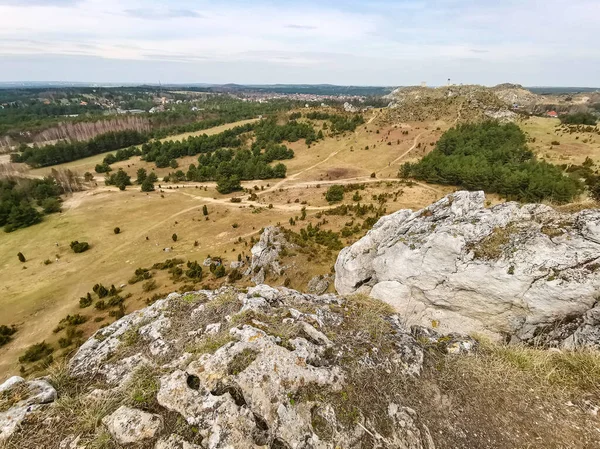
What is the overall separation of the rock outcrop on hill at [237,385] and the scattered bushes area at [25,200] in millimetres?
62579

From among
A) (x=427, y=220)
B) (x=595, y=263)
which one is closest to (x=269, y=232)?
(x=427, y=220)

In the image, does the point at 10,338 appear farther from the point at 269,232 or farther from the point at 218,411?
the point at 218,411

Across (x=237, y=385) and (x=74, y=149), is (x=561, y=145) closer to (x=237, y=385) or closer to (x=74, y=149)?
(x=237, y=385)

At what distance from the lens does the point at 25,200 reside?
6212 centimetres

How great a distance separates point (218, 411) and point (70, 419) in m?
2.97

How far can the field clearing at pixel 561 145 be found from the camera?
1880 inches

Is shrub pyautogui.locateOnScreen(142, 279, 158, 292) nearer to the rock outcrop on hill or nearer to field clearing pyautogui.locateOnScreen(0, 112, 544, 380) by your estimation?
field clearing pyautogui.locateOnScreen(0, 112, 544, 380)

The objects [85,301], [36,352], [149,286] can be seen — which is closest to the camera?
[36,352]

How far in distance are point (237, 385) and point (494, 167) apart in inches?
1985

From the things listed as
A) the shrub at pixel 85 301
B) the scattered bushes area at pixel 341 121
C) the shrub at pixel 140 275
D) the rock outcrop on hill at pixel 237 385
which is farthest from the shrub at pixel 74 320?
the scattered bushes area at pixel 341 121

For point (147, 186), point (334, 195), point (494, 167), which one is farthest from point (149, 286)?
point (494, 167)

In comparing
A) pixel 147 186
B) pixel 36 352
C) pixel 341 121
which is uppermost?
pixel 341 121

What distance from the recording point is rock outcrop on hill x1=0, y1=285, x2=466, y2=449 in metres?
5.87

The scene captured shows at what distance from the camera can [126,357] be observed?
7.97 metres
